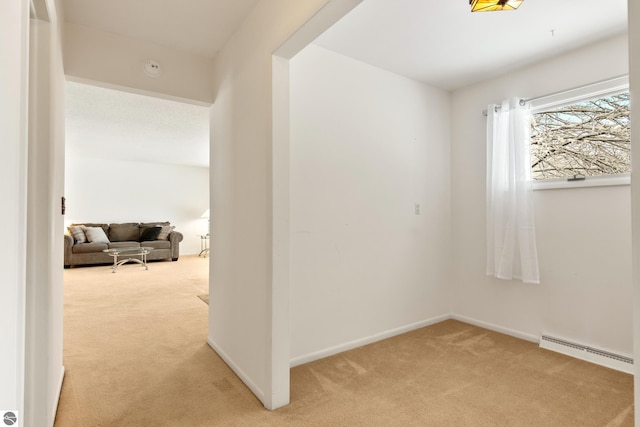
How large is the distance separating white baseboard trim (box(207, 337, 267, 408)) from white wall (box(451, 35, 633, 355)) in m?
2.28

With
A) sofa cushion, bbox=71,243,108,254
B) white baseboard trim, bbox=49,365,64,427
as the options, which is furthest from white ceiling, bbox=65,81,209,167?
white baseboard trim, bbox=49,365,64,427

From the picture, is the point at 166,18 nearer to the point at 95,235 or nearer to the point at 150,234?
the point at 95,235

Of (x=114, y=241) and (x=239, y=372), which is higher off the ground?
(x=114, y=241)

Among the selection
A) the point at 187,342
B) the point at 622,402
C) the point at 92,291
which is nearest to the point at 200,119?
the point at 92,291

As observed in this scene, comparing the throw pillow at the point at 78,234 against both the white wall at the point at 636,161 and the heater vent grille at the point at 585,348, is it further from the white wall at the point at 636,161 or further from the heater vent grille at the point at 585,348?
the white wall at the point at 636,161

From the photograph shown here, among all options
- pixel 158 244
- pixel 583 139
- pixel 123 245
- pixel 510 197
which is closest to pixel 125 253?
pixel 123 245

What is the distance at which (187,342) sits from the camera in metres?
2.72

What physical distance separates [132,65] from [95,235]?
567 cm

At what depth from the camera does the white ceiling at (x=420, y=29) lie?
6.52 ft

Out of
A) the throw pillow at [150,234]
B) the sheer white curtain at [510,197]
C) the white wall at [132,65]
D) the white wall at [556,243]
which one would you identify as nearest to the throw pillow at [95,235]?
the throw pillow at [150,234]

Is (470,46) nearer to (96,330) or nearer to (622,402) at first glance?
(622,402)

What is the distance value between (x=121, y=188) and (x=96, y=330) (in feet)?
19.0

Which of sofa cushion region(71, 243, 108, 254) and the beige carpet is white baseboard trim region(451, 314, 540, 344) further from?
sofa cushion region(71, 243, 108, 254)

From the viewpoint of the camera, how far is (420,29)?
2.24 meters
